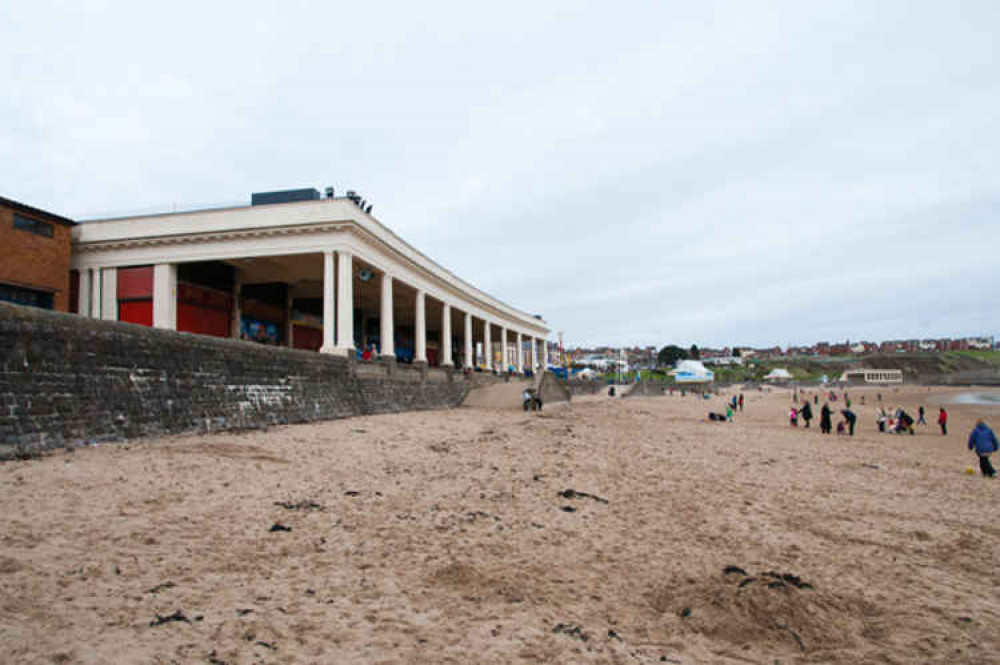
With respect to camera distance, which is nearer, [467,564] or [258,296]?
[467,564]

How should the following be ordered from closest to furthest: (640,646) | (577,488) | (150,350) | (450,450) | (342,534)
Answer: (640,646) < (342,534) < (577,488) < (150,350) < (450,450)

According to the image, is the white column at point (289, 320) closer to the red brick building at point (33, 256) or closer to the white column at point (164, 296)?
the white column at point (164, 296)

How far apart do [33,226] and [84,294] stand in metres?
4.66

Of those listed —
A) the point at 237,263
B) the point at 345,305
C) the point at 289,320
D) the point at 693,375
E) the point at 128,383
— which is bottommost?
the point at 693,375

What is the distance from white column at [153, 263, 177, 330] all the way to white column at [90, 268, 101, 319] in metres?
2.87

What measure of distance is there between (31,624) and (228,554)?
5.79 ft

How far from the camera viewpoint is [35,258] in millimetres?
21344

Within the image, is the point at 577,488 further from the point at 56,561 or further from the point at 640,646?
the point at 56,561

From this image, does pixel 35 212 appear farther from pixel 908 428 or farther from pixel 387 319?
pixel 908 428

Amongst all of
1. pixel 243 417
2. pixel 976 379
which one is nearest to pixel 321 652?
pixel 243 417

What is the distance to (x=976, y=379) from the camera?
102 m

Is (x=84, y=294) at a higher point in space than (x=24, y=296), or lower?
higher

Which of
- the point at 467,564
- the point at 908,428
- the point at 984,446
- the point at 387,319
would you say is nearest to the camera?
the point at 467,564

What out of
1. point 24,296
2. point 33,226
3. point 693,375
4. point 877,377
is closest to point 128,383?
point 24,296
